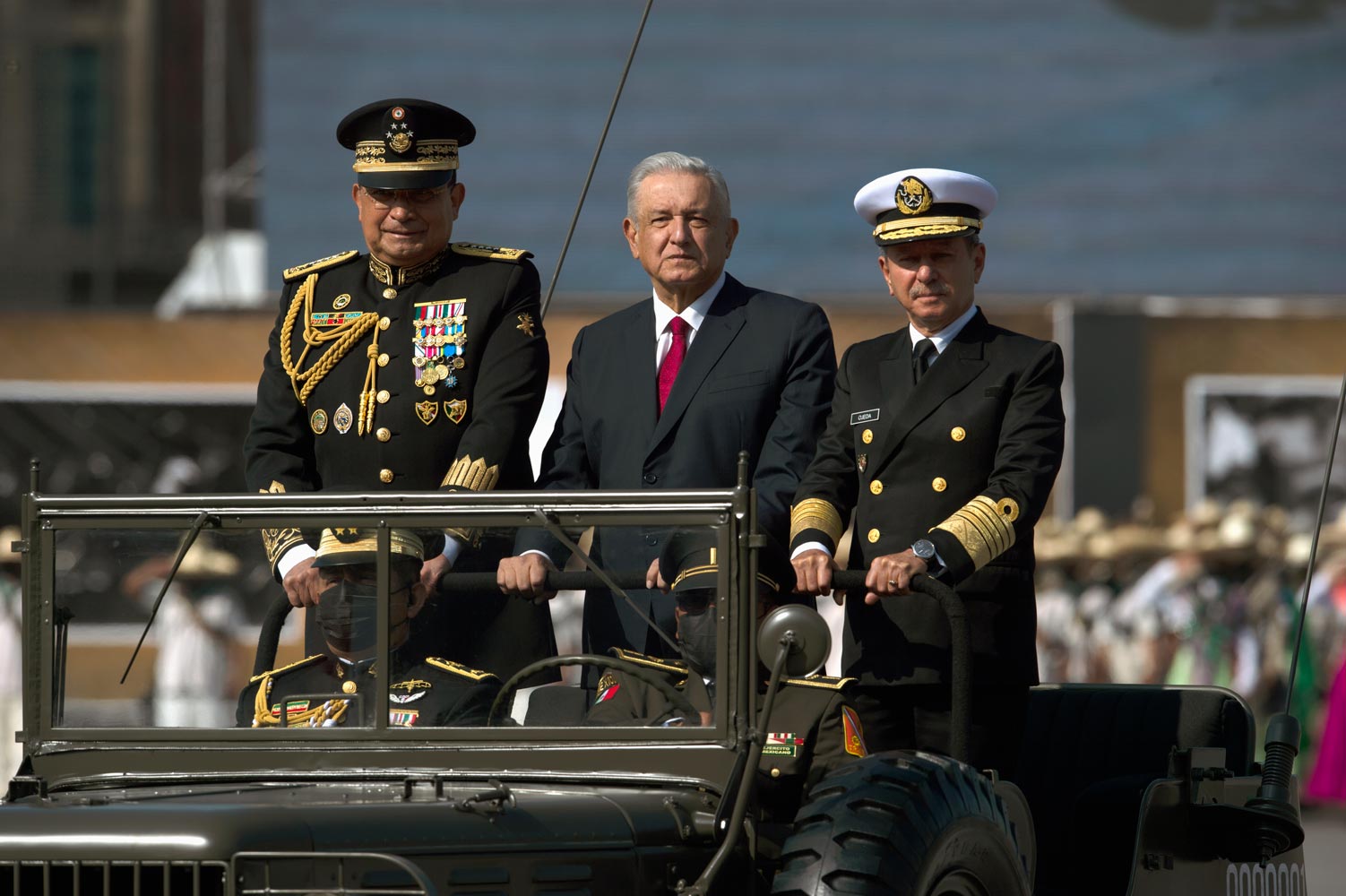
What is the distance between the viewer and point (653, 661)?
4.48 metres

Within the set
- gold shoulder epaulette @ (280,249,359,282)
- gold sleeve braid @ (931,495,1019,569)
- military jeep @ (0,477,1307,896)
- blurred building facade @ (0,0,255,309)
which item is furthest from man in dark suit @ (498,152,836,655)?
blurred building facade @ (0,0,255,309)

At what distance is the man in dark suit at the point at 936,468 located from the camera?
201 inches

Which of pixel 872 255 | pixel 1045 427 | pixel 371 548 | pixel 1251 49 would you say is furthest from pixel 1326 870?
pixel 1251 49

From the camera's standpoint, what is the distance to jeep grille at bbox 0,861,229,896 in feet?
12.3

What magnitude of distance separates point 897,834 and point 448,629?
0.97 m

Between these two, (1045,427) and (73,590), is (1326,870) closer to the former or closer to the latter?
(1045,427)

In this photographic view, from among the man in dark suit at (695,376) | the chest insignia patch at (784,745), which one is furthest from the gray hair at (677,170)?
the chest insignia patch at (784,745)

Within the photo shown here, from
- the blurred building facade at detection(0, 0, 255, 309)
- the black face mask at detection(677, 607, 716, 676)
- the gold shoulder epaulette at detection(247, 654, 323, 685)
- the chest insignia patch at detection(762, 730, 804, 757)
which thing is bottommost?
the chest insignia patch at detection(762, 730, 804, 757)

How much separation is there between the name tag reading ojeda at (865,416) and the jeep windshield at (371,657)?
973 mm

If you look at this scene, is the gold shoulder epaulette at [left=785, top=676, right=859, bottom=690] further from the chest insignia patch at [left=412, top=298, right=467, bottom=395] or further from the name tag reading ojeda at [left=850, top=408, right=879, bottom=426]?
the chest insignia patch at [left=412, top=298, right=467, bottom=395]

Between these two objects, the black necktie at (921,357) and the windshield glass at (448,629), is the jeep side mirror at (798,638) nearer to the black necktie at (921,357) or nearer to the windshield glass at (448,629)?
the windshield glass at (448,629)

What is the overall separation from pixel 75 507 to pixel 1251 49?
77.6ft

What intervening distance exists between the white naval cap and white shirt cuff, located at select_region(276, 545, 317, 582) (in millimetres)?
1529

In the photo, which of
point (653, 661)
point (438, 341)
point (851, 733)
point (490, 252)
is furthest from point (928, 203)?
point (653, 661)
